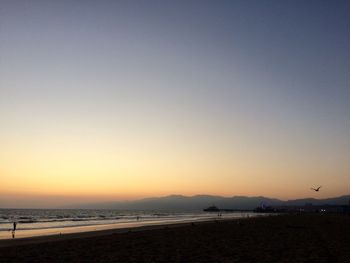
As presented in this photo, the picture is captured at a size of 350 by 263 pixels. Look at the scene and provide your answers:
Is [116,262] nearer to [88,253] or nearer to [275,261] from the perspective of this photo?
[88,253]

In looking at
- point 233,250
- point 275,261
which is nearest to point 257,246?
point 233,250

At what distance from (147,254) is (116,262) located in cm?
286

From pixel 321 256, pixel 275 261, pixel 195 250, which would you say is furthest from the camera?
pixel 195 250

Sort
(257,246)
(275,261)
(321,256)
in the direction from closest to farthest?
(275,261) < (321,256) < (257,246)

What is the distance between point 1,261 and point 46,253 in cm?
293

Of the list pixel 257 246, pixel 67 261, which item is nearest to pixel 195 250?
pixel 257 246

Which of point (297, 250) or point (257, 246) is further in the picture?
point (257, 246)

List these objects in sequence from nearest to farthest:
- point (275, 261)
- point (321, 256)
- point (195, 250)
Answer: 1. point (275, 261)
2. point (321, 256)
3. point (195, 250)

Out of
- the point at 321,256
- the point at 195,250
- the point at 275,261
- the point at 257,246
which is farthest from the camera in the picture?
the point at 257,246

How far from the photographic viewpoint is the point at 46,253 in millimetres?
19500

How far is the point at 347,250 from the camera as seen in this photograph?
19984 mm

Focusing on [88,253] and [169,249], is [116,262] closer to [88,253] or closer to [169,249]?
[88,253]

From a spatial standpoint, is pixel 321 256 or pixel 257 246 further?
pixel 257 246

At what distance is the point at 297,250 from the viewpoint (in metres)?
19.9
